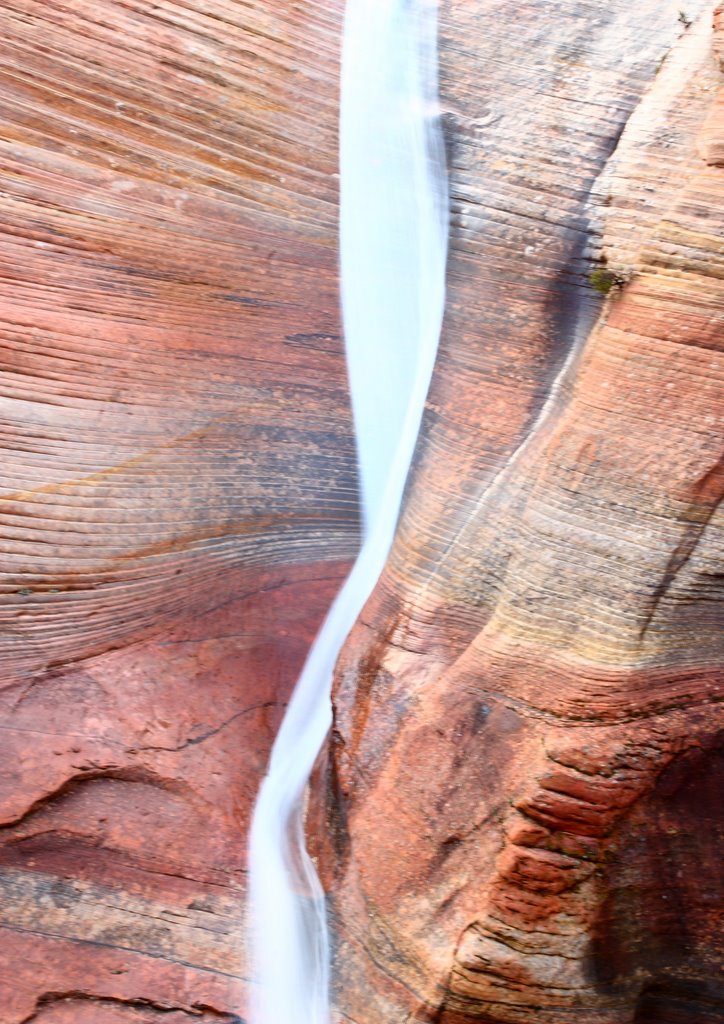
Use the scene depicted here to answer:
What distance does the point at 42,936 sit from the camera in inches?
89.0

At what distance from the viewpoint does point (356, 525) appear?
2.85 meters

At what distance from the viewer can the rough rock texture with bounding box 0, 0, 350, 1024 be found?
232 cm

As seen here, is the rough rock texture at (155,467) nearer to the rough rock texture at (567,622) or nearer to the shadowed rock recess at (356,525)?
the shadowed rock recess at (356,525)

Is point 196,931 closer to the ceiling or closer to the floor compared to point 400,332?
closer to the floor

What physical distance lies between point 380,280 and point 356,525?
2.60ft

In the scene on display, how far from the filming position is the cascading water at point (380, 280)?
2.66 m

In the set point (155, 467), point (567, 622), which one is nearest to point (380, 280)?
point (155, 467)

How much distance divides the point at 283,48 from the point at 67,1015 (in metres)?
2.77

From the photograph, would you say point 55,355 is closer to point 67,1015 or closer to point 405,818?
point 405,818

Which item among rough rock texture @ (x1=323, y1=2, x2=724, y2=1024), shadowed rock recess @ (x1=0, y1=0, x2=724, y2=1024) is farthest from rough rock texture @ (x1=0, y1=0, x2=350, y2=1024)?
rough rock texture @ (x1=323, y1=2, x2=724, y2=1024)

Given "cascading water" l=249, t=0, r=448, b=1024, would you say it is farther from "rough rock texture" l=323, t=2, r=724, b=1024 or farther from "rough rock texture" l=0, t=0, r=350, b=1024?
"rough rock texture" l=323, t=2, r=724, b=1024

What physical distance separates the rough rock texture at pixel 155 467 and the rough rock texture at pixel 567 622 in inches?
15.2

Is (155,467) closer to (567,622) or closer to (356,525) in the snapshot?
(356,525)

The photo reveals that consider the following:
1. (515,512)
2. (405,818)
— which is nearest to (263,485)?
(515,512)
